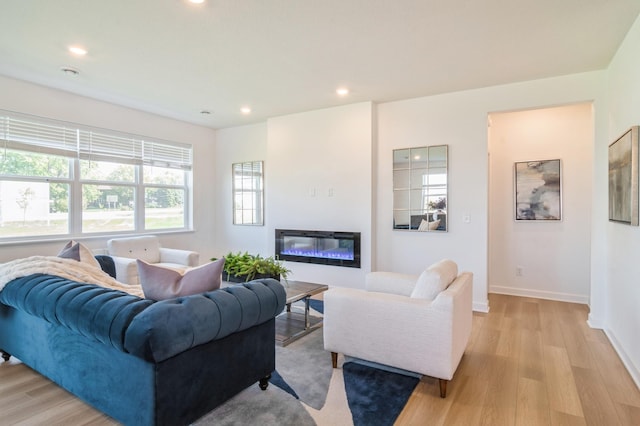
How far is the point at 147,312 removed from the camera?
1.62 meters

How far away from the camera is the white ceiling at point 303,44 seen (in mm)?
2449

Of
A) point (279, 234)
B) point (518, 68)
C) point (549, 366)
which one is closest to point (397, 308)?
point (549, 366)

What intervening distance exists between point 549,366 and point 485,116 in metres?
2.65

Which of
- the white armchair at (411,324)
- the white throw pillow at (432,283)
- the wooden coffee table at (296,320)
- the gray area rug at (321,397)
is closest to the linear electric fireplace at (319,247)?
the wooden coffee table at (296,320)

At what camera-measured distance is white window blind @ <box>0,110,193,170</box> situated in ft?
12.9

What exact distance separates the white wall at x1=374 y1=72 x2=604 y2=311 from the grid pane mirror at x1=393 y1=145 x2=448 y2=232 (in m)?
0.08

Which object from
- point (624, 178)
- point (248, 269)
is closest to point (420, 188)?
point (624, 178)

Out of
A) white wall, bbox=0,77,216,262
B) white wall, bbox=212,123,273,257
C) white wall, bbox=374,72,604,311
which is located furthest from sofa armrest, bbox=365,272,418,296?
white wall, bbox=0,77,216,262

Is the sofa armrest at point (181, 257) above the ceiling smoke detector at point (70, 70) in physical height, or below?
below

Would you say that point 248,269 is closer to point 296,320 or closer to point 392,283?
point 296,320

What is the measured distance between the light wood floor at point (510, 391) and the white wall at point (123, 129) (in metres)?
2.17

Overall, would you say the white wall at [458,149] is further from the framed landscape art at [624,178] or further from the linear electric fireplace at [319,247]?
the framed landscape art at [624,178]

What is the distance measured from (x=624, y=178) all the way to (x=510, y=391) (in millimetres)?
1882

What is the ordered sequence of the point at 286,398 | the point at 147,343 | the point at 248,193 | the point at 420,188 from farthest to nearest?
the point at 248,193, the point at 420,188, the point at 286,398, the point at 147,343
